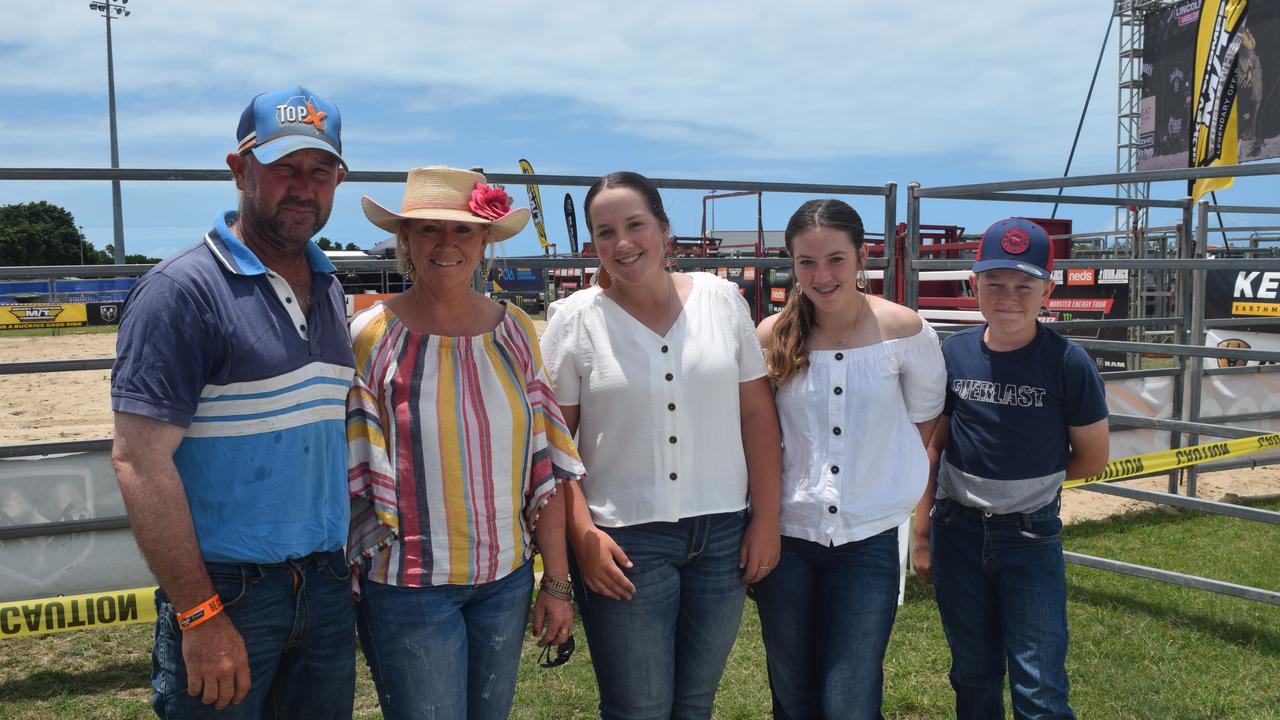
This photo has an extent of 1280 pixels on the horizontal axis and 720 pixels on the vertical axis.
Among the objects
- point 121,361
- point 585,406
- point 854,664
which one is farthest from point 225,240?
point 854,664

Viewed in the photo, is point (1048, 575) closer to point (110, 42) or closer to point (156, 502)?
point (156, 502)

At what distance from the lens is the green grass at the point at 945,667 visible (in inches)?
140

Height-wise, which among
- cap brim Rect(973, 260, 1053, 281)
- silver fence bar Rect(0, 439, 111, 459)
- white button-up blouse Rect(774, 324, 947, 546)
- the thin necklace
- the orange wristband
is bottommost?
silver fence bar Rect(0, 439, 111, 459)

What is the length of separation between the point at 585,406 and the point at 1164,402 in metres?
6.08

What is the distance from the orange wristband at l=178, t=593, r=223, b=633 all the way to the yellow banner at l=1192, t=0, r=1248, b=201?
20.6 metres

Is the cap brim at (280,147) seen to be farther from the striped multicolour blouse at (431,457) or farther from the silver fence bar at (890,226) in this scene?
the silver fence bar at (890,226)

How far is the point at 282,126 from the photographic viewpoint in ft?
6.29

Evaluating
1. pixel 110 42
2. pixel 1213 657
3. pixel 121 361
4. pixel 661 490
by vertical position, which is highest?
pixel 110 42

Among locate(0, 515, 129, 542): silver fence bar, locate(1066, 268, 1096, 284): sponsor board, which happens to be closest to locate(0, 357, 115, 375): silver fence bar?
locate(0, 515, 129, 542): silver fence bar

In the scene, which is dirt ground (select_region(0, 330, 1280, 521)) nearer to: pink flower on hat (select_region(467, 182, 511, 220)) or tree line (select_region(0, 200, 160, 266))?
pink flower on hat (select_region(467, 182, 511, 220))

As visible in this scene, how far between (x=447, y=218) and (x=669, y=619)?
3.70ft

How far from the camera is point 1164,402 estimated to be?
6828mm

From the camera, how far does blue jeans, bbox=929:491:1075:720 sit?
2.51 m

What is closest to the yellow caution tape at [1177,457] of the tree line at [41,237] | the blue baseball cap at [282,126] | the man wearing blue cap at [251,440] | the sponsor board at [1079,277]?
the man wearing blue cap at [251,440]
